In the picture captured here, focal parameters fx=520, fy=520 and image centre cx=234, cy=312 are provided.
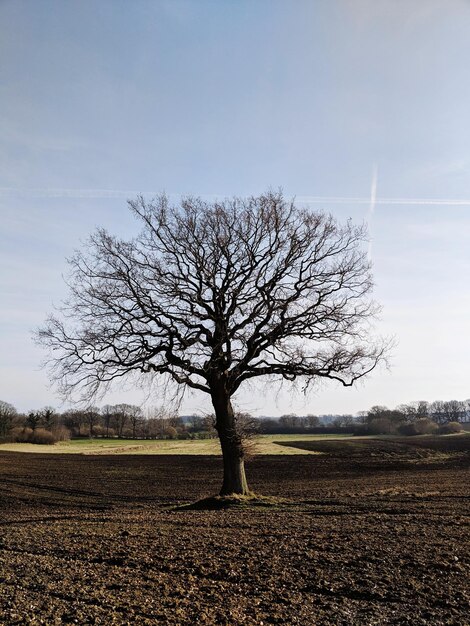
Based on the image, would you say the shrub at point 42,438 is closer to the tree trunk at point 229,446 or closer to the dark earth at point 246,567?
the tree trunk at point 229,446

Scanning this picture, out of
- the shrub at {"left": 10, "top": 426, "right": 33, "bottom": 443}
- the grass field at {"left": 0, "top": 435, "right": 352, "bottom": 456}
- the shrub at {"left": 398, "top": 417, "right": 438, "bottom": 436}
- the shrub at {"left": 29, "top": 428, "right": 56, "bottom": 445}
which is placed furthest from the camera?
the shrub at {"left": 398, "top": 417, "right": 438, "bottom": 436}

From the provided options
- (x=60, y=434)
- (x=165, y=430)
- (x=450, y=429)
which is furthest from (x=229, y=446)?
(x=450, y=429)

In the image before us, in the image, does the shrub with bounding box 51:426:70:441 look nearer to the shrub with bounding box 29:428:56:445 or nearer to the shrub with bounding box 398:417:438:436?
the shrub with bounding box 29:428:56:445

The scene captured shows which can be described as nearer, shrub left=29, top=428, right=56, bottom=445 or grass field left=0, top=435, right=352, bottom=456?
grass field left=0, top=435, right=352, bottom=456

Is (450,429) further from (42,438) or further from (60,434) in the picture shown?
(42,438)

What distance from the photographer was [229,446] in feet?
56.1

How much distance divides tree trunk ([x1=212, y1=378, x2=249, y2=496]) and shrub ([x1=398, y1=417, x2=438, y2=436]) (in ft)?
303

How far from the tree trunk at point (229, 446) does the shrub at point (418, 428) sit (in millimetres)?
92415

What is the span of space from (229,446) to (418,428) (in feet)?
308

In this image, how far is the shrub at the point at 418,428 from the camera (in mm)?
101375

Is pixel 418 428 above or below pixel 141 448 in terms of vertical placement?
above

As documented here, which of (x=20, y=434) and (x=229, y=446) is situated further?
(x=20, y=434)

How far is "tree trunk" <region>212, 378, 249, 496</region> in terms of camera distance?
17.1 meters

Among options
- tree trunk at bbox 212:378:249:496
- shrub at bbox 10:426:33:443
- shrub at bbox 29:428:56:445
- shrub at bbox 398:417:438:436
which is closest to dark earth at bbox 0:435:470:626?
tree trunk at bbox 212:378:249:496
